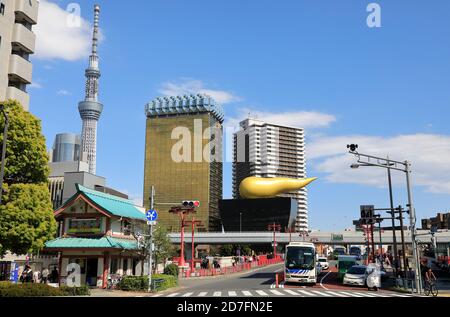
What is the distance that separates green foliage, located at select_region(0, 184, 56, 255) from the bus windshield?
18914 mm

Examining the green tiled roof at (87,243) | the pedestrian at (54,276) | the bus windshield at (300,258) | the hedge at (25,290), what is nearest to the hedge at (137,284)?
the green tiled roof at (87,243)

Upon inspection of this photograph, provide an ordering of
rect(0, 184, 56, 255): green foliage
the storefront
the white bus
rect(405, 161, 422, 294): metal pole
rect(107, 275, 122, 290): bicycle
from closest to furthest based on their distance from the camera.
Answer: rect(0, 184, 56, 255): green foliage
rect(405, 161, 422, 294): metal pole
the white bus
rect(107, 275, 122, 290): bicycle
the storefront

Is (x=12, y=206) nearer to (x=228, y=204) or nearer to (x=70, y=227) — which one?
(x=70, y=227)

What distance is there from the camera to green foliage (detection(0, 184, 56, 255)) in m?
27.4

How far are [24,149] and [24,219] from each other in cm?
524

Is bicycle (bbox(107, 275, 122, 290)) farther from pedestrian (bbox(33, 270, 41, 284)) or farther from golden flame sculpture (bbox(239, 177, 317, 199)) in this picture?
golden flame sculpture (bbox(239, 177, 317, 199))

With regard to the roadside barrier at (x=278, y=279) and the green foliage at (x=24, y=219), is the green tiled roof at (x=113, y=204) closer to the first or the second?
the green foliage at (x=24, y=219)

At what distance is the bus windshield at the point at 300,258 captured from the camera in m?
35.5

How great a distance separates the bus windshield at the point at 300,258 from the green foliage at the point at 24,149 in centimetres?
2046

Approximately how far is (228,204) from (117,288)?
122 m

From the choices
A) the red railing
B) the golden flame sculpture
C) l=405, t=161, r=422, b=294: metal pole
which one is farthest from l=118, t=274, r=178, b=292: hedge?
the golden flame sculpture

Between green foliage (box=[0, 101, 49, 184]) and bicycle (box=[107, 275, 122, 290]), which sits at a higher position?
green foliage (box=[0, 101, 49, 184])

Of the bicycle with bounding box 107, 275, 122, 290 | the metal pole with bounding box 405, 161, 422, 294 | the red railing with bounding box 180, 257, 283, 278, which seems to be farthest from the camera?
the red railing with bounding box 180, 257, 283, 278
